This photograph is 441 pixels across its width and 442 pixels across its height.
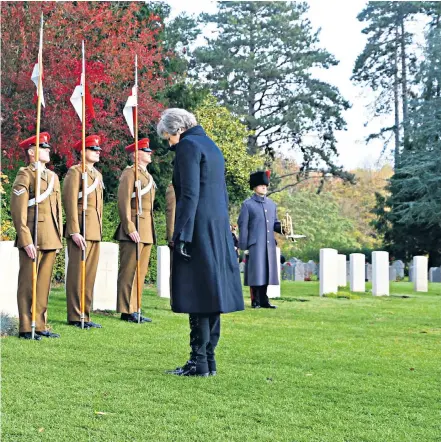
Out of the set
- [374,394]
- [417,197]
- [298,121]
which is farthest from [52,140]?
[298,121]

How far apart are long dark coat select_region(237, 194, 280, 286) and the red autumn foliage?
5.34 metres

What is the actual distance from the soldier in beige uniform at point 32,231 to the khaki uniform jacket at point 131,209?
5.60 feet

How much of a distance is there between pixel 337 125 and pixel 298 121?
9.21 ft

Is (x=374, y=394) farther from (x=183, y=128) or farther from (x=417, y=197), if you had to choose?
(x=417, y=197)

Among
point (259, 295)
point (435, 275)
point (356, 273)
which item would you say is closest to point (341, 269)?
point (356, 273)

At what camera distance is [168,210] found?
42.3 feet

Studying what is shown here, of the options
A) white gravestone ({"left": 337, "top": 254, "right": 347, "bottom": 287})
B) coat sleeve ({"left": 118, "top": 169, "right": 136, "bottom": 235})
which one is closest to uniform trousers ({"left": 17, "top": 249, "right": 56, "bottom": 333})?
coat sleeve ({"left": 118, "top": 169, "right": 136, "bottom": 235})

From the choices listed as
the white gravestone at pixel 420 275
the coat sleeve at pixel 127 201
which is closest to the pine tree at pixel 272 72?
the white gravestone at pixel 420 275

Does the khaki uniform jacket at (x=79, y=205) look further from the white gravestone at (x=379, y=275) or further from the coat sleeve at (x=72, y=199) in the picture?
the white gravestone at (x=379, y=275)

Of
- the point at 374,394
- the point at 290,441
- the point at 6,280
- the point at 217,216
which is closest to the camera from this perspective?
the point at 290,441

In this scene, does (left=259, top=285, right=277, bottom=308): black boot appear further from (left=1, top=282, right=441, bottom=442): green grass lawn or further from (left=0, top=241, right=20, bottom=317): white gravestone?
(left=0, top=241, right=20, bottom=317): white gravestone

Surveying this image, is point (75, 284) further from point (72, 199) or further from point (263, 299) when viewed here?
point (263, 299)

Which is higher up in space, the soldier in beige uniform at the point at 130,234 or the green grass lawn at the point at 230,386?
the soldier in beige uniform at the point at 130,234

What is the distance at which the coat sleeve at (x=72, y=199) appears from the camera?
10562mm
